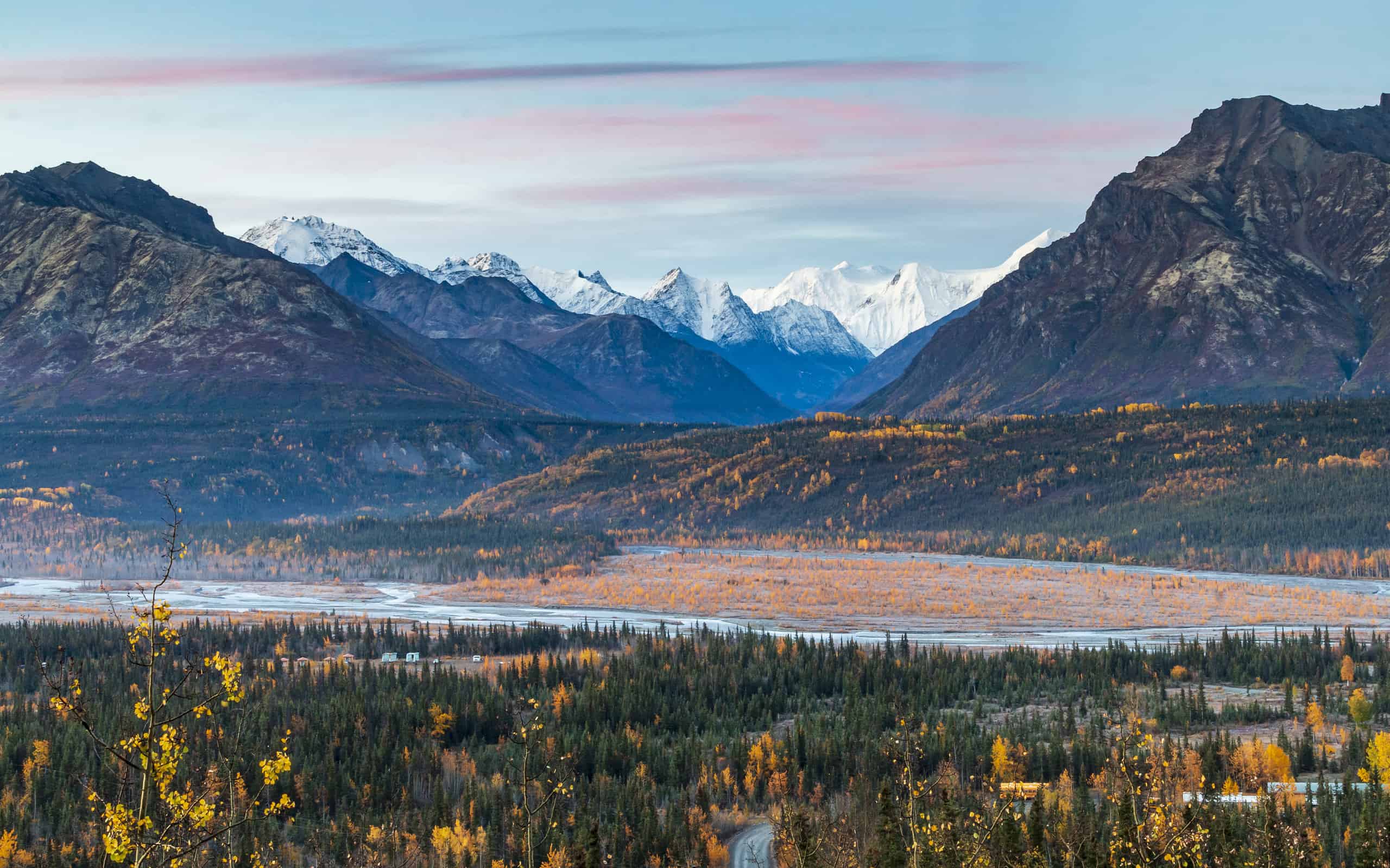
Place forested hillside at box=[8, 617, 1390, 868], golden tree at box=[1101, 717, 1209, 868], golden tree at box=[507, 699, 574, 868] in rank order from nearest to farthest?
golden tree at box=[1101, 717, 1209, 868], forested hillside at box=[8, 617, 1390, 868], golden tree at box=[507, 699, 574, 868]

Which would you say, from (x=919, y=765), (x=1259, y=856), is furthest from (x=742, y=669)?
(x=1259, y=856)

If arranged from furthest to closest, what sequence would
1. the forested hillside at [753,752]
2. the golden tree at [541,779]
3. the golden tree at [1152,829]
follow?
the golden tree at [541,779], the forested hillside at [753,752], the golden tree at [1152,829]

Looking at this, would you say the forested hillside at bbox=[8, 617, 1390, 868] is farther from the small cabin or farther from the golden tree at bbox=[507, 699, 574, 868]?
the small cabin

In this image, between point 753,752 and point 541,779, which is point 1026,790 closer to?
point 753,752

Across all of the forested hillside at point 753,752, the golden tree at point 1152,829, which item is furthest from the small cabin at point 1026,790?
the golden tree at point 1152,829

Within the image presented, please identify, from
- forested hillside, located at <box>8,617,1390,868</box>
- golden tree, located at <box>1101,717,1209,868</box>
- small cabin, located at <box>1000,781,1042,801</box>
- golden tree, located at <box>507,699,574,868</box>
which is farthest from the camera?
small cabin, located at <box>1000,781,1042,801</box>

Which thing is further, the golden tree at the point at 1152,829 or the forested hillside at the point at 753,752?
the forested hillside at the point at 753,752

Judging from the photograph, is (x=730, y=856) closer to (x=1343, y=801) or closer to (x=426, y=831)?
(x=426, y=831)

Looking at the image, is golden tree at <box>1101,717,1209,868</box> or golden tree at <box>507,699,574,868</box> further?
golden tree at <box>507,699,574,868</box>

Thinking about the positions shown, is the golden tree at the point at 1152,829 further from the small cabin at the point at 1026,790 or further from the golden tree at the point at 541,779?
the golden tree at the point at 541,779

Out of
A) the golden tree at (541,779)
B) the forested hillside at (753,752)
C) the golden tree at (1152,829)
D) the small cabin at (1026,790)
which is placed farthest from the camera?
the small cabin at (1026,790)

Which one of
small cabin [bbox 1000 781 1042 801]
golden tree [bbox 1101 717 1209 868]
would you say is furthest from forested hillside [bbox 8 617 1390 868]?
small cabin [bbox 1000 781 1042 801]

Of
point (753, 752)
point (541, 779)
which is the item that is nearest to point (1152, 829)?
point (753, 752)
